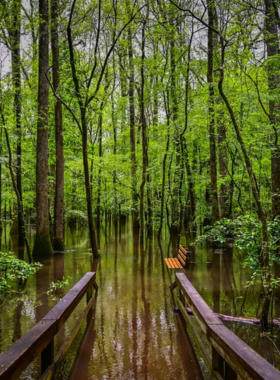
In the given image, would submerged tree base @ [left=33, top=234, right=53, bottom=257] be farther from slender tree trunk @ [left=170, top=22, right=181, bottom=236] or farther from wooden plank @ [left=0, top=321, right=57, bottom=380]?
wooden plank @ [left=0, top=321, right=57, bottom=380]

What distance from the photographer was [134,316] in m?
6.01

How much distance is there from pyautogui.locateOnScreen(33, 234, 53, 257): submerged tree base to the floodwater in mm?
1088

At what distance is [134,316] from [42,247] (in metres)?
8.48

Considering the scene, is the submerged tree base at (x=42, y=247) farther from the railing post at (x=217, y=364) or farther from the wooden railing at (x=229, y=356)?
the railing post at (x=217, y=364)

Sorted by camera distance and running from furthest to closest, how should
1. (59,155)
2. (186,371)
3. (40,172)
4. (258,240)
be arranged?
(59,155) → (40,172) → (258,240) → (186,371)

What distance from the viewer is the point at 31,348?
2662 mm

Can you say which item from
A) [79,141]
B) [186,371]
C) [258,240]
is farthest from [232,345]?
[79,141]

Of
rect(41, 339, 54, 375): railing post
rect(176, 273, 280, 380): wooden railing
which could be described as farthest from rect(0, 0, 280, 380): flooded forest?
rect(176, 273, 280, 380): wooden railing

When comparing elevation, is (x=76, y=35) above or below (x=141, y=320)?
above

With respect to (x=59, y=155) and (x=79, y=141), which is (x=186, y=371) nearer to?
(x=59, y=155)

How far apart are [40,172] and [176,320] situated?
9.95 m

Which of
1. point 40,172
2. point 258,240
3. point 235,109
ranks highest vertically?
point 235,109

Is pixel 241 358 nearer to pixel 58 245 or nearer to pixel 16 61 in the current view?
pixel 58 245

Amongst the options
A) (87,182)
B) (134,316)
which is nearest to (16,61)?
(87,182)
